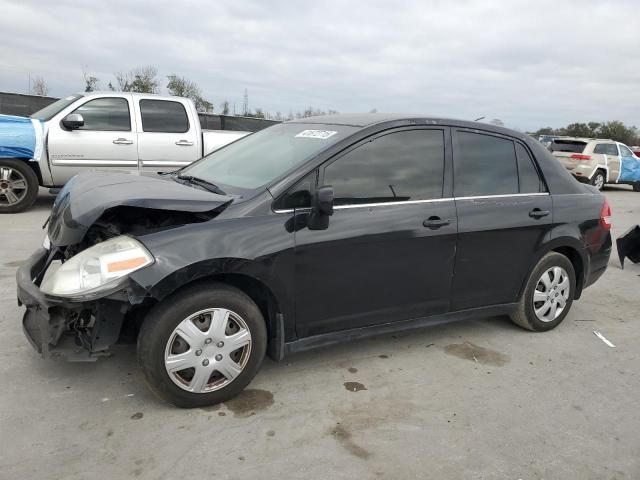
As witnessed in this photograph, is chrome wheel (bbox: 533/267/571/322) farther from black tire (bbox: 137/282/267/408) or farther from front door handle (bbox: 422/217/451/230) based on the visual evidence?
black tire (bbox: 137/282/267/408)

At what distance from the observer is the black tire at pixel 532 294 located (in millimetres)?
4203

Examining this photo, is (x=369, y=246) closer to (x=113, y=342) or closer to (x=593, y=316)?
(x=113, y=342)

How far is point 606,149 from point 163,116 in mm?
14355

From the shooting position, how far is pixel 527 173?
4.18m

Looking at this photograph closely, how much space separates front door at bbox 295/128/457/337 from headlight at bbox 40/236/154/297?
35.5 inches

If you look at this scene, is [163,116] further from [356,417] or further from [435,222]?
[356,417]

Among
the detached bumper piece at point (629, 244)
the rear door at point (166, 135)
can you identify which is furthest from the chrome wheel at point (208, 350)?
the rear door at point (166, 135)

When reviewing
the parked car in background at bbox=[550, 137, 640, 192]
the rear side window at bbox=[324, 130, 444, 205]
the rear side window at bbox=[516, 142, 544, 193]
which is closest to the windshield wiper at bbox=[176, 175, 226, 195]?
the rear side window at bbox=[324, 130, 444, 205]

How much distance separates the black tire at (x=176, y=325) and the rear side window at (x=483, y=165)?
1746mm

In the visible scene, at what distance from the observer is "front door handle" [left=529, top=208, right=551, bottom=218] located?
4.06 meters

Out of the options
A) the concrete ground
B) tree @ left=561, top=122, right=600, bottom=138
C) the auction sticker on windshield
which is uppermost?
tree @ left=561, top=122, right=600, bottom=138

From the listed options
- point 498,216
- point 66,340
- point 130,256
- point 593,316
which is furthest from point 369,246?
point 593,316

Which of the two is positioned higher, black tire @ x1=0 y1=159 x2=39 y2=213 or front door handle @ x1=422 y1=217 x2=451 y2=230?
front door handle @ x1=422 y1=217 x2=451 y2=230

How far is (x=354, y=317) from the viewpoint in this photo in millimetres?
3393
